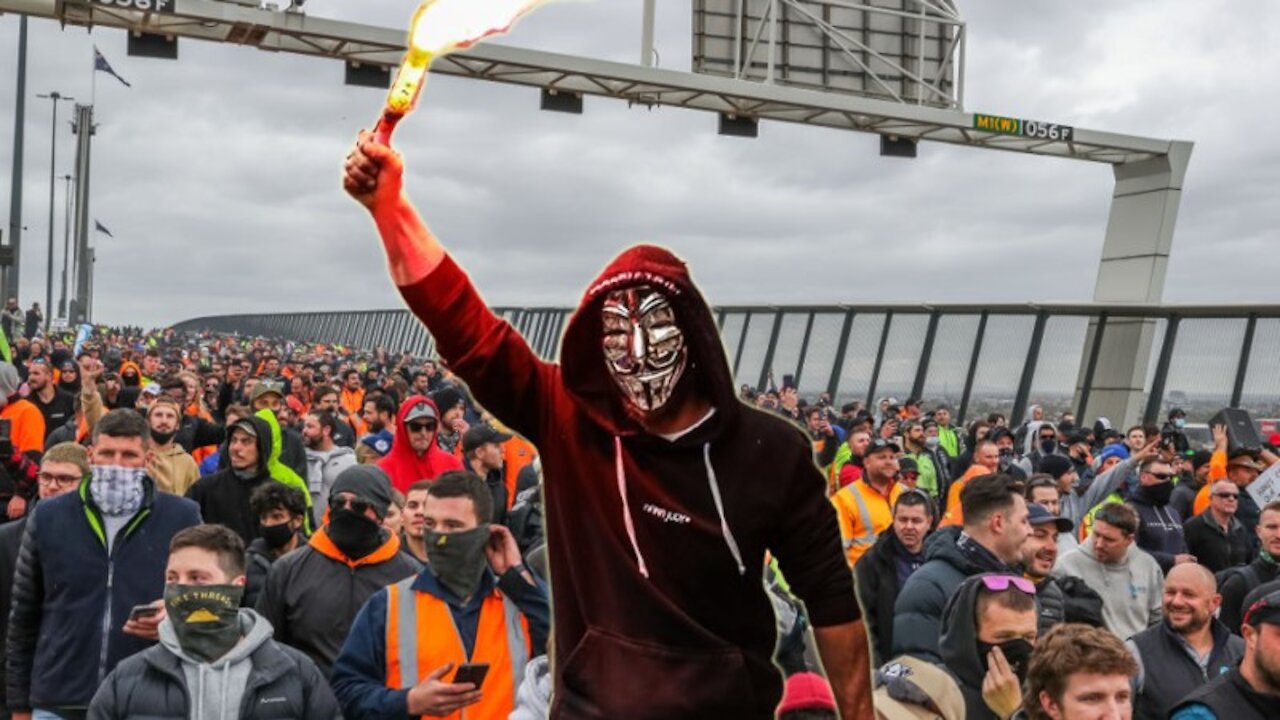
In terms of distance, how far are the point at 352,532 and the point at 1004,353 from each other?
19.1 m

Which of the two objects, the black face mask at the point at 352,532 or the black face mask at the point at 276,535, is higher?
the black face mask at the point at 352,532

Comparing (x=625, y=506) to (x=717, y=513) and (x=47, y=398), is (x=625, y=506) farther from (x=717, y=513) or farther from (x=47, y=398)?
(x=47, y=398)

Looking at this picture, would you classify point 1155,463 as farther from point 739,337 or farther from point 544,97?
point 739,337

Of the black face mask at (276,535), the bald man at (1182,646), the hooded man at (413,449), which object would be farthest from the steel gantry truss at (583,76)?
the bald man at (1182,646)

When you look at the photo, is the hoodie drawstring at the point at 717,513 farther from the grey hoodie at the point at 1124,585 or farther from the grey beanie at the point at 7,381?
the grey beanie at the point at 7,381

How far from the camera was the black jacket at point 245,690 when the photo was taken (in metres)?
4.96

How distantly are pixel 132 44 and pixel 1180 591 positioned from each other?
14.8m

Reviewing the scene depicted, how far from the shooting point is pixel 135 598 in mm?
6359

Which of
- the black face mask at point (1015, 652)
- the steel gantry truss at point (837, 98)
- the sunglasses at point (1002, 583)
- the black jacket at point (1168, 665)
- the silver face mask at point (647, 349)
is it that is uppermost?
the steel gantry truss at point (837, 98)

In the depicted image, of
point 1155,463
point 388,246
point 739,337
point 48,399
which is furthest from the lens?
point 739,337

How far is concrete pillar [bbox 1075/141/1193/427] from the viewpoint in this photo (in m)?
22.7

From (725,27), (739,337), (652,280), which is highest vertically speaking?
(725,27)

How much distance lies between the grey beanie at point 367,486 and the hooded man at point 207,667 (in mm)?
1183

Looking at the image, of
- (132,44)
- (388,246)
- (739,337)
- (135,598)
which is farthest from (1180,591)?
(739,337)
